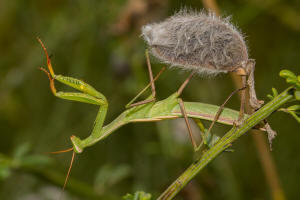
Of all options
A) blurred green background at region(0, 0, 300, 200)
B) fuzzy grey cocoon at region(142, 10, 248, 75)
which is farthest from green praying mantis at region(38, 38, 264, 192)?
blurred green background at region(0, 0, 300, 200)

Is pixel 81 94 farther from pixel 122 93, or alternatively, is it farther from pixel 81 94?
pixel 122 93

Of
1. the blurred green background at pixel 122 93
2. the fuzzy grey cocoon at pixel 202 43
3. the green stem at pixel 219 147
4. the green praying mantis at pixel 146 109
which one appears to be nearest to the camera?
the green stem at pixel 219 147

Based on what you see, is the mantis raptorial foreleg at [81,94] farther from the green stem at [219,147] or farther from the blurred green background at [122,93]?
the blurred green background at [122,93]

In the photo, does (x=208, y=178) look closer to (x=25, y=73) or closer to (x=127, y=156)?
(x=127, y=156)

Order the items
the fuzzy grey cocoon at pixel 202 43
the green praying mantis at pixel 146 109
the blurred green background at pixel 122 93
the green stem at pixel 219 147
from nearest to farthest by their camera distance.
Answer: the green stem at pixel 219 147
the fuzzy grey cocoon at pixel 202 43
the green praying mantis at pixel 146 109
the blurred green background at pixel 122 93

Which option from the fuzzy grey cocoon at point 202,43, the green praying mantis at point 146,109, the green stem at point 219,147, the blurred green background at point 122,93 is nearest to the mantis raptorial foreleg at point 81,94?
the green praying mantis at point 146,109

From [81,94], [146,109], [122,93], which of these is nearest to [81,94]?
[81,94]

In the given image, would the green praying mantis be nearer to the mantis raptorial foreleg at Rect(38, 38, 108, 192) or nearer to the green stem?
the mantis raptorial foreleg at Rect(38, 38, 108, 192)
